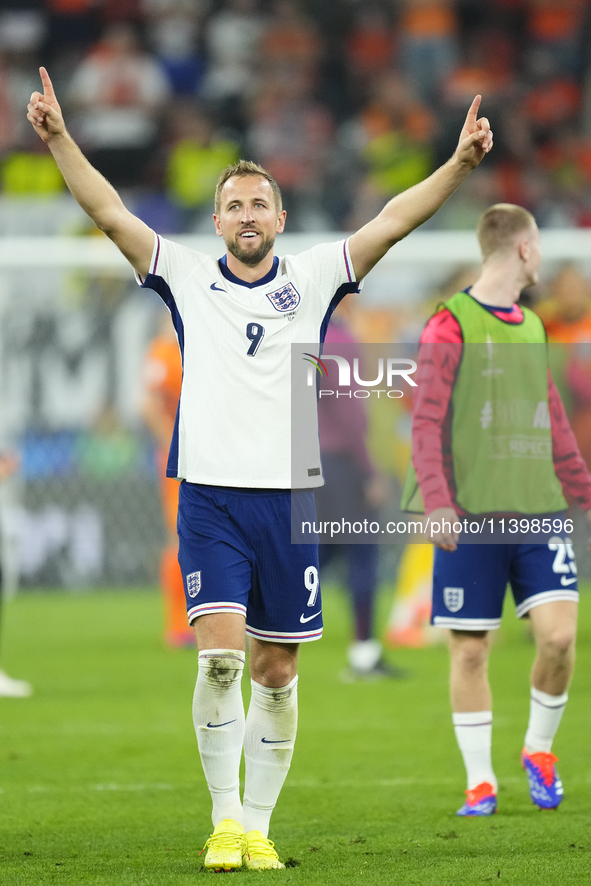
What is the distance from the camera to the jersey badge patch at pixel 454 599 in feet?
15.8

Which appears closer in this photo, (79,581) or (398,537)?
(398,537)

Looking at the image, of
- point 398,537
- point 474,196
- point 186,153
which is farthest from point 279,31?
point 398,537

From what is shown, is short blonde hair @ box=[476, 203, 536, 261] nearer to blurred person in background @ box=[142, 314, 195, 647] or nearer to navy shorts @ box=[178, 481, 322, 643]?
navy shorts @ box=[178, 481, 322, 643]

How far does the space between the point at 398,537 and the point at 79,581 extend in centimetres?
715

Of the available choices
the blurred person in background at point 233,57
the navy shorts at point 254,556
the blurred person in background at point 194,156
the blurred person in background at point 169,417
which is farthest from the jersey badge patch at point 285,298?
the blurred person in background at point 233,57

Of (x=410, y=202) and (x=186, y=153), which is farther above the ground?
(x=186, y=153)

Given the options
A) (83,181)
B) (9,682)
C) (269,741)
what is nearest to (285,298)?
(83,181)

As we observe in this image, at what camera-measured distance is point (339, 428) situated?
872 centimetres

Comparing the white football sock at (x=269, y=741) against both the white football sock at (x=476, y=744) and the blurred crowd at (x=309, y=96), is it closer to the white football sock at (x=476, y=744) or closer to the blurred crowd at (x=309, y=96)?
the white football sock at (x=476, y=744)

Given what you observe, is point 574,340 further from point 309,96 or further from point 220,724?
point 309,96

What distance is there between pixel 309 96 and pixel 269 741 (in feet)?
48.7

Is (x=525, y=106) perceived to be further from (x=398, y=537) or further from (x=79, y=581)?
(x=398, y=537)

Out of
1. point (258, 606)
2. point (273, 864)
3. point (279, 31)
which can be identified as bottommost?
point (273, 864)

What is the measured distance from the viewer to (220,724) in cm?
392
